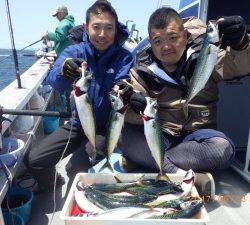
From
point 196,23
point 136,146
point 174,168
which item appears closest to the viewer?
point 174,168

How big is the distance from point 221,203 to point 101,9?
94.6 inches

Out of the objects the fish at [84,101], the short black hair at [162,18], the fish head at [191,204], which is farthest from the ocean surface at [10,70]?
the fish head at [191,204]

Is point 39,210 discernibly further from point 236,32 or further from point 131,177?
point 236,32

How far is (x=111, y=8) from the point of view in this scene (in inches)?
154

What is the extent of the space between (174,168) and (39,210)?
1.46m

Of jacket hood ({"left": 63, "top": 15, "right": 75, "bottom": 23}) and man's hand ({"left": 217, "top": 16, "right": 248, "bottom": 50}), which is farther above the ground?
man's hand ({"left": 217, "top": 16, "right": 248, "bottom": 50})

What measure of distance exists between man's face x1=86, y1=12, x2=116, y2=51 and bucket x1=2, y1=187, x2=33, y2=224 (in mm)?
1789

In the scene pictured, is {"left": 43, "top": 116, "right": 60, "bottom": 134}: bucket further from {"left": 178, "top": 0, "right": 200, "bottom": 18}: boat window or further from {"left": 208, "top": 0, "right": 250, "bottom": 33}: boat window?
{"left": 208, "top": 0, "right": 250, "bottom": 33}: boat window

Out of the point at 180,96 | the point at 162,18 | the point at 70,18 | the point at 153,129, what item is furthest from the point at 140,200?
the point at 70,18

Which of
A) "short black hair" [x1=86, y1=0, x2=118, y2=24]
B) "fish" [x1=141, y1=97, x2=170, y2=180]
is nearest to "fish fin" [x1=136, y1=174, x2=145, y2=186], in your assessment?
"fish" [x1=141, y1=97, x2=170, y2=180]

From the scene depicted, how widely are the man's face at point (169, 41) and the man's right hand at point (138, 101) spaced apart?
0.54 metres

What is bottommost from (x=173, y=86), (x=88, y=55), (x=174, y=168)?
(x=174, y=168)

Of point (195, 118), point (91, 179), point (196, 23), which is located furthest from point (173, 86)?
point (91, 179)

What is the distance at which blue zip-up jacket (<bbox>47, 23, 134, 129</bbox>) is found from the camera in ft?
13.0
